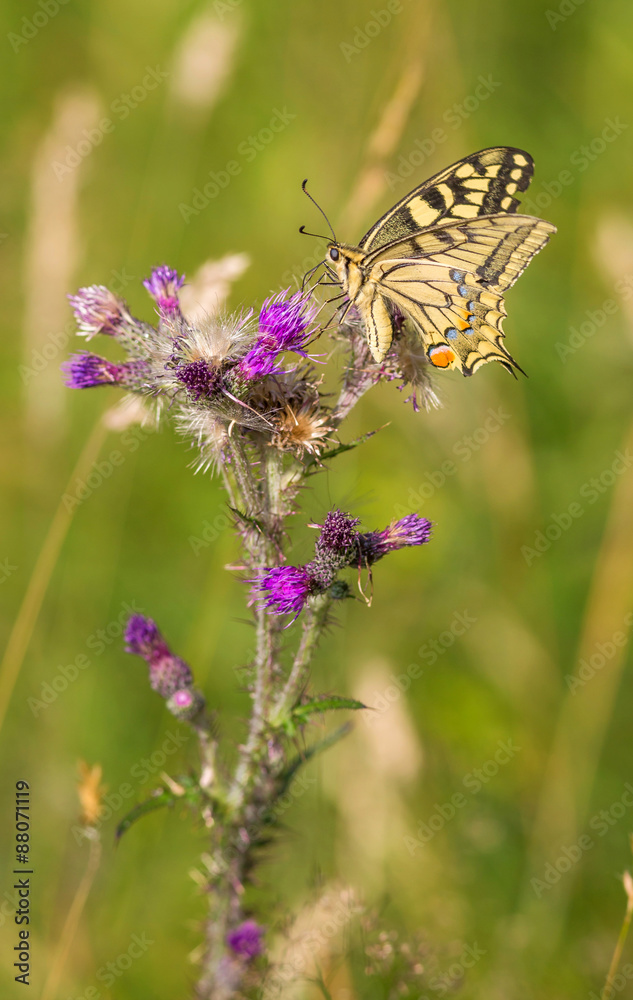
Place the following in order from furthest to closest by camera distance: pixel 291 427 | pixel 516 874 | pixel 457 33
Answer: pixel 457 33, pixel 516 874, pixel 291 427

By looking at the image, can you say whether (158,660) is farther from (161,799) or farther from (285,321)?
(285,321)

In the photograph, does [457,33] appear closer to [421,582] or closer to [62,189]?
[62,189]

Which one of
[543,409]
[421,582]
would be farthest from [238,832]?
[543,409]

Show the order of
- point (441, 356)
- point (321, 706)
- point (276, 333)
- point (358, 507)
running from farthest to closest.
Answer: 1. point (358, 507)
2. point (441, 356)
3. point (276, 333)
4. point (321, 706)

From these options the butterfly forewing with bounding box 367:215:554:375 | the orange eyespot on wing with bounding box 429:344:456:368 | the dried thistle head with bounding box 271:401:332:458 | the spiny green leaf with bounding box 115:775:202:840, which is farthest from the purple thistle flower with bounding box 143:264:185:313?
the spiny green leaf with bounding box 115:775:202:840

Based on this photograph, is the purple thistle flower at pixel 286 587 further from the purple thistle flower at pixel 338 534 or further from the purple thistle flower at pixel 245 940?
the purple thistle flower at pixel 245 940

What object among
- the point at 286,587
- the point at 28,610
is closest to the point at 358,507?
the point at 28,610

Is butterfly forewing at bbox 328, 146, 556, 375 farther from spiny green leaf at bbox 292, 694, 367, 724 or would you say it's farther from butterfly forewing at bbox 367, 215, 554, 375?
spiny green leaf at bbox 292, 694, 367, 724
